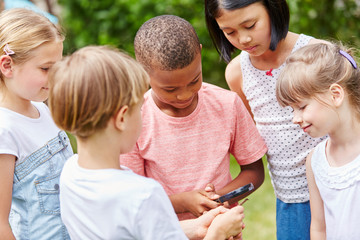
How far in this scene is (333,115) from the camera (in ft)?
7.55

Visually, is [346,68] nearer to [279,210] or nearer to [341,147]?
[341,147]

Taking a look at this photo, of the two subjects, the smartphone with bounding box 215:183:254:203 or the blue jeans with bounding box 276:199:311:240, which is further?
the blue jeans with bounding box 276:199:311:240

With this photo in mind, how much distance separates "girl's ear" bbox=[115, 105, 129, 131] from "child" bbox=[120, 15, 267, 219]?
55cm

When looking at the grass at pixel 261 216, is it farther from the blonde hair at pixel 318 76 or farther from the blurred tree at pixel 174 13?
the blonde hair at pixel 318 76

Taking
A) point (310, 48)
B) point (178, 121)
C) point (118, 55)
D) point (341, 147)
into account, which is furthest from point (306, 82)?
point (118, 55)

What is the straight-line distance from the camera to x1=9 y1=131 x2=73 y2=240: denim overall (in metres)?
2.35

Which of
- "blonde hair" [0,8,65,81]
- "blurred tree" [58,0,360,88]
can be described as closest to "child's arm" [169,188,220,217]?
"blonde hair" [0,8,65,81]

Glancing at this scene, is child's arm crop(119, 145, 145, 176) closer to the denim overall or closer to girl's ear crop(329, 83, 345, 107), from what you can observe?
the denim overall

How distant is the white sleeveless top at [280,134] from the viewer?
9.15ft

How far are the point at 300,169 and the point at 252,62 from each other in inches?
25.8

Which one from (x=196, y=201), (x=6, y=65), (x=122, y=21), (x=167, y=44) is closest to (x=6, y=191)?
(x=6, y=65)

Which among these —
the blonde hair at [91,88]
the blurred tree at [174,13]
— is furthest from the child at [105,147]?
the blurred tree at [174,13]

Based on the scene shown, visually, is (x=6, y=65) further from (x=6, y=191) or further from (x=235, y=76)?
(x=235, y=76)

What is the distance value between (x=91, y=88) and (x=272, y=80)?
1311 mm
